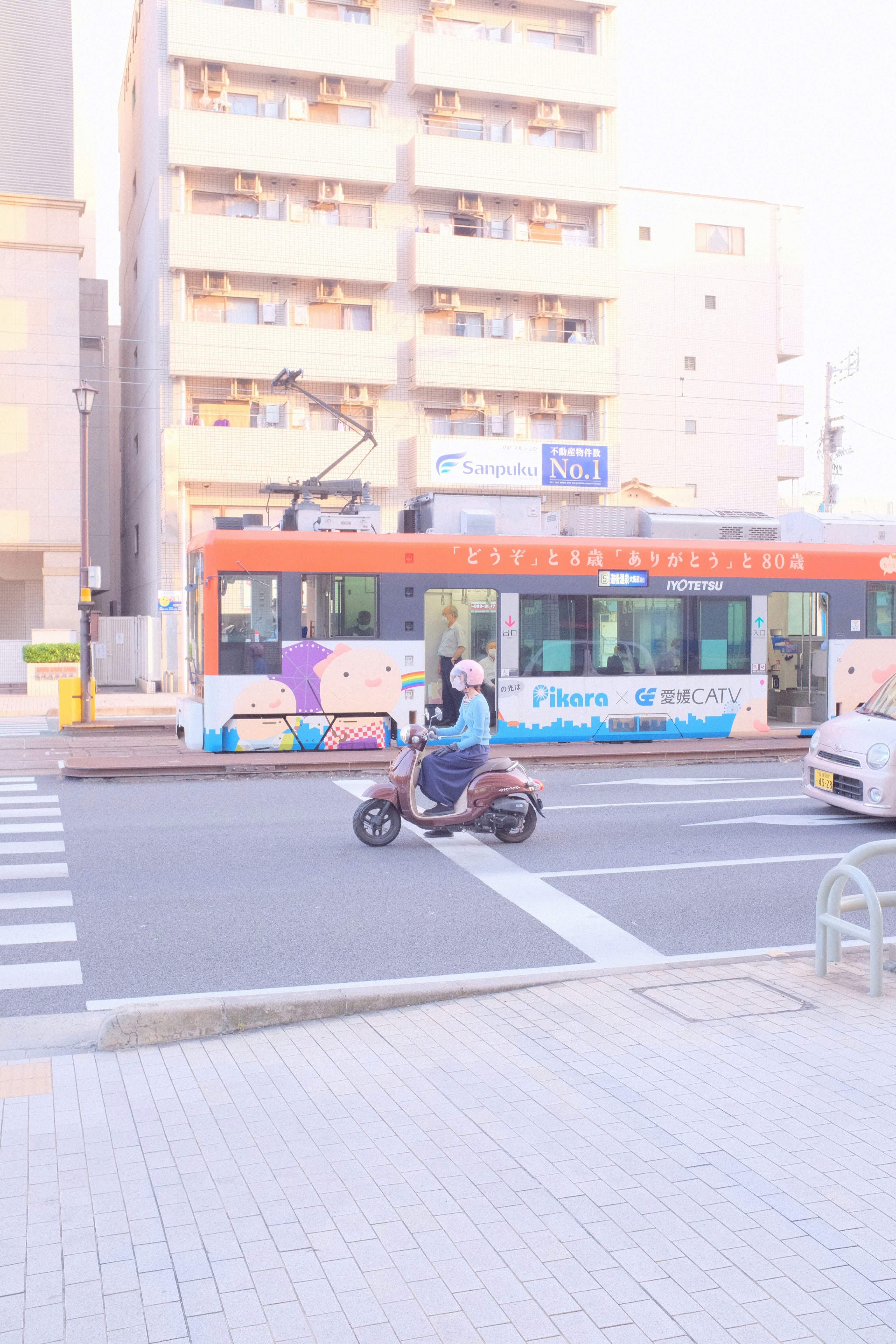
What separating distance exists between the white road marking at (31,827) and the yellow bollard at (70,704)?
11.6 metres

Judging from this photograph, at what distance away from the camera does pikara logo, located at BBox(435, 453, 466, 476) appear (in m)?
37.1

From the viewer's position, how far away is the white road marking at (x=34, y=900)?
8.77 metres

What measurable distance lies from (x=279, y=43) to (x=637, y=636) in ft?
84.3

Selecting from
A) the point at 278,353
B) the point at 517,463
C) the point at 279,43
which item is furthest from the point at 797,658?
the point at 279,43

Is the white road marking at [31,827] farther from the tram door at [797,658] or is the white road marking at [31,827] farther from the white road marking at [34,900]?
the tram door at [797,658]

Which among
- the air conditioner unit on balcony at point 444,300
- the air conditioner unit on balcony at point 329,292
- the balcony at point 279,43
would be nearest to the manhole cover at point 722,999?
the air conditioner unit on balcony at point 329,292

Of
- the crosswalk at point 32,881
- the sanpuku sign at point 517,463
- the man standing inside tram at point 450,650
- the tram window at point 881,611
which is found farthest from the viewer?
the sanpuku sign at point 517,463

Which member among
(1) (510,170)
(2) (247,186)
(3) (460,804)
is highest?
(1) (510,170)

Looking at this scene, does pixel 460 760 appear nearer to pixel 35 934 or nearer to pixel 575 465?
pixel 35 934

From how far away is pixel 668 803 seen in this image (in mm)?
13820

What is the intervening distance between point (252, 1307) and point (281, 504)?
36472 mm

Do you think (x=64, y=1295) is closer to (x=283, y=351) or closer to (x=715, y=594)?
(x=715, y=594)

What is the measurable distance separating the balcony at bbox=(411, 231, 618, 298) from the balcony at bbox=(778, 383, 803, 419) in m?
11.9

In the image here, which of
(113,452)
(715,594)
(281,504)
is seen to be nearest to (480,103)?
(281,504)
